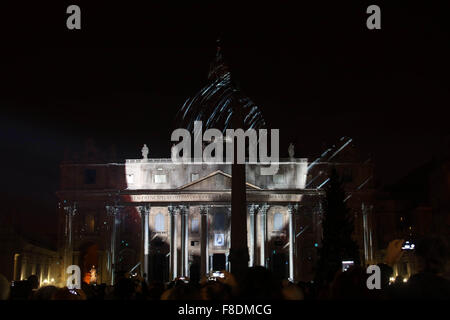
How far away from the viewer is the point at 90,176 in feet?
255

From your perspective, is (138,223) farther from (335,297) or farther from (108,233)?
(335,297)

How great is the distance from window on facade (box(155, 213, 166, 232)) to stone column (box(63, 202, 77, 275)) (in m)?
9.16

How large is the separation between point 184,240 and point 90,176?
44.4 ft

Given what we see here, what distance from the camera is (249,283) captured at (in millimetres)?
7375

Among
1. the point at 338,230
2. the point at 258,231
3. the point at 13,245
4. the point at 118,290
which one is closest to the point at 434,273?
the point at 118,290

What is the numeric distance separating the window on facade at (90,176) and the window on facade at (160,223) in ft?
27.7

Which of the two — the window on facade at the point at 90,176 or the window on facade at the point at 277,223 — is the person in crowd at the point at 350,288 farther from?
the window on facade at the point at 90,176

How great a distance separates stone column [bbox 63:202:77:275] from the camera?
246ft

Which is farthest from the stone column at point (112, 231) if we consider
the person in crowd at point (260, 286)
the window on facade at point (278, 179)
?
the person in crowd at point (260, 286)

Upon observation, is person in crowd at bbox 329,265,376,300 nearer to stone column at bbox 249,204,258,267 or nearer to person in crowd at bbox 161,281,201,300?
person in crowd at bbox 161,281,201,300

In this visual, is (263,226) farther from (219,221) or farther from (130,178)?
(130,178)

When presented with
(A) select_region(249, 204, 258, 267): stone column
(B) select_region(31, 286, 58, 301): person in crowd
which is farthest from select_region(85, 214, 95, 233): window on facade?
(B) select_region(31, 286, 58, 301): person in crowd

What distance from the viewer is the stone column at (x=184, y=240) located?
239ft
